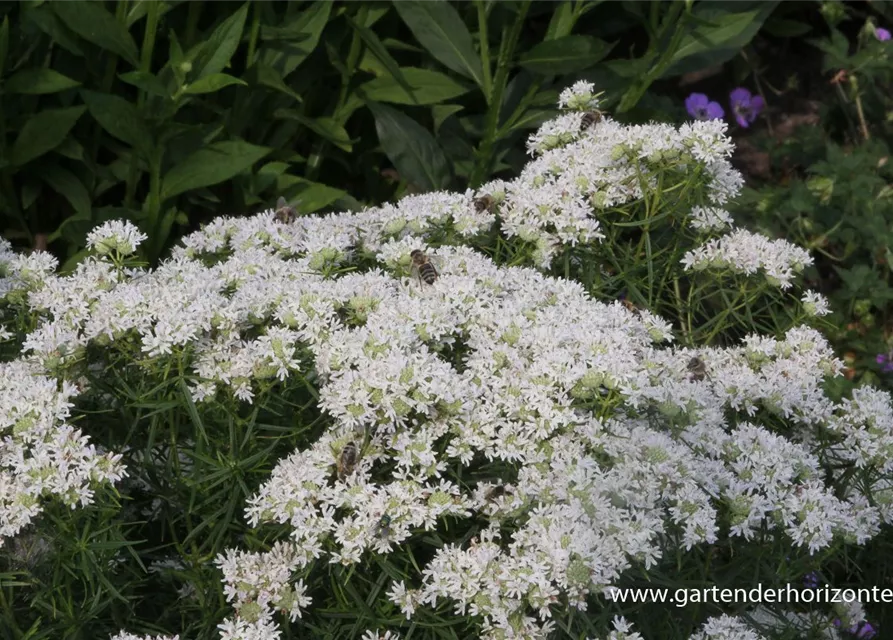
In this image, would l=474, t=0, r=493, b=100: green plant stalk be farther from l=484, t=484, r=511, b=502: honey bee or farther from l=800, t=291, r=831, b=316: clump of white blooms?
l=484, t=484, r=511, b=502: honey bee

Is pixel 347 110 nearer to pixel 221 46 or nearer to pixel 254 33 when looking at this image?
pixel 254 33

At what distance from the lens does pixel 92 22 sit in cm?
303

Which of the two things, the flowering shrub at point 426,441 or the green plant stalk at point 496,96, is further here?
the green plant stalk at point 496,96

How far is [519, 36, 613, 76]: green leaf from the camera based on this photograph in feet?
10.9

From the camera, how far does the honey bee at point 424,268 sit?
2.06 metres

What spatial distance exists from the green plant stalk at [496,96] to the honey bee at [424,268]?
135 centimetres

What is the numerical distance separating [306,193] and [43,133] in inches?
29.3

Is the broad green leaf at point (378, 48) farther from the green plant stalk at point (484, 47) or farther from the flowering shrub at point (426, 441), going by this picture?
the flowering shrub at point (426, 441)

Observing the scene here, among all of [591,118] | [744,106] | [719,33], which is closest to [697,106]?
[744,106]

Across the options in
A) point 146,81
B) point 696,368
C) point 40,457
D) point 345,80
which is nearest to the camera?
point 40,457

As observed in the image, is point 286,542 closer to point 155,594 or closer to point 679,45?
point 155,594

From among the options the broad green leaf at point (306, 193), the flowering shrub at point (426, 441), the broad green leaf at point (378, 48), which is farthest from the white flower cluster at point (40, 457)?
the broad green leaf at point (378, 48)

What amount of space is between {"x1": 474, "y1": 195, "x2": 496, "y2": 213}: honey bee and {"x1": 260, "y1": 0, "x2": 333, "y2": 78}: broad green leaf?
113 centimetres

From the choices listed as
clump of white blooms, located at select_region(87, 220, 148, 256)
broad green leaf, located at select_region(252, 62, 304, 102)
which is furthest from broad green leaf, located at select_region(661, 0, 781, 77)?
clump of white blooms, located at select_region(87, 220, 148, 256)
